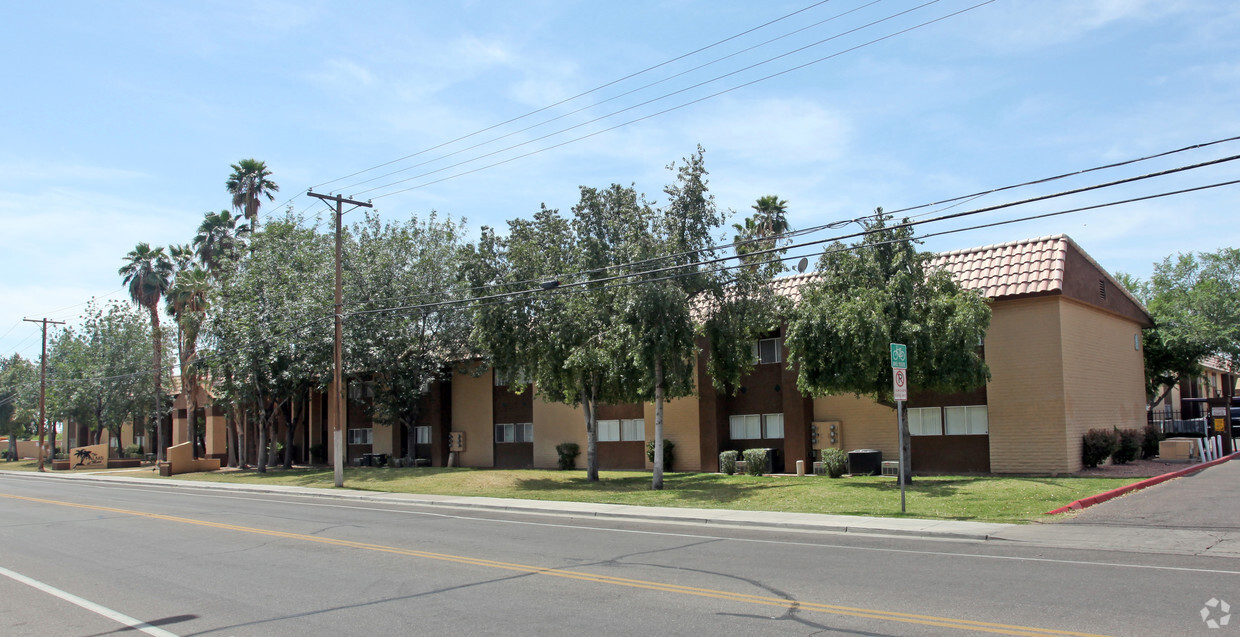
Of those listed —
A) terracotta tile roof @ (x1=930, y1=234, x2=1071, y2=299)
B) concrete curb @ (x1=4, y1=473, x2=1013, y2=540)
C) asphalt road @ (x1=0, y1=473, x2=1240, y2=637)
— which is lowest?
concrete curb @ (x1=4, y1=473, x2=1013, y2=540)

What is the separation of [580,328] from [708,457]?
25.3 ft

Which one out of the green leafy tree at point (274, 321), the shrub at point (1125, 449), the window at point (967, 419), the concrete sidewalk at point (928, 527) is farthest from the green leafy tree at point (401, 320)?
the shrub at point (1125, 449)

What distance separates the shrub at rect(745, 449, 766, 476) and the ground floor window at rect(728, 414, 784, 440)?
1389 millimetres

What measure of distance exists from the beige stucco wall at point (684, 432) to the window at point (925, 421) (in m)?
7.93

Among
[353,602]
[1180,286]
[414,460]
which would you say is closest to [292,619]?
[353,602]

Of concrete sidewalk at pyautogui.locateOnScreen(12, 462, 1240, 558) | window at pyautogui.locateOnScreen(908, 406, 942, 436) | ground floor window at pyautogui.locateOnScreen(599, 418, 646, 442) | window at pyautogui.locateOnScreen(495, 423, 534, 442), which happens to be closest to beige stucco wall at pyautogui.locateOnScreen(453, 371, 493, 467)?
window at pyautogui.locateOnScreen(495, 423, 534, 442)

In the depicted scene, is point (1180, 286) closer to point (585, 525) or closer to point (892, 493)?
point (892, 493)

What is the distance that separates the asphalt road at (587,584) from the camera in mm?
7816

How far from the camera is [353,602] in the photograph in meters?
9.20

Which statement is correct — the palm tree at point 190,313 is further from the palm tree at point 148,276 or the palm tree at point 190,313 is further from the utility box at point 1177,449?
the utility box at point 1177,449

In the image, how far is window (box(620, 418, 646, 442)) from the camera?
34.0 m

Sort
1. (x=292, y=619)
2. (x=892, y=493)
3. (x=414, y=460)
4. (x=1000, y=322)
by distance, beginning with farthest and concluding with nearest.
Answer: (x=414, y=460) → (x=1000, y=322) → (x=892, y=493) → (x=292, y=619)

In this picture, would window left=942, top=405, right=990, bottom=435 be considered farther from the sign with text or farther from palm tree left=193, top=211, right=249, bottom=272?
palm tree left=193, top=211, right=249, bottom=272

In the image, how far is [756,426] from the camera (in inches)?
1204
